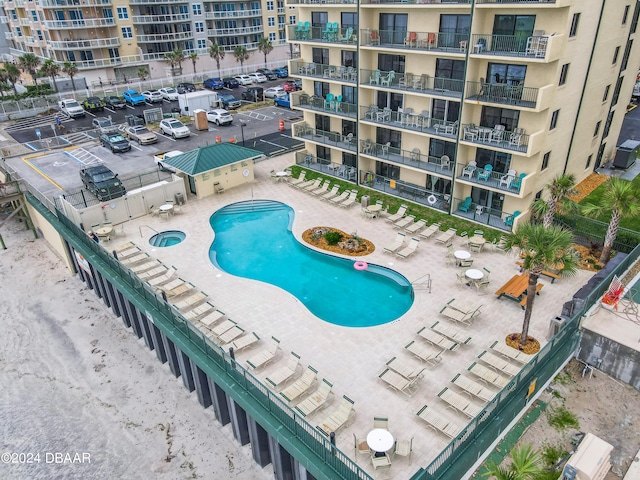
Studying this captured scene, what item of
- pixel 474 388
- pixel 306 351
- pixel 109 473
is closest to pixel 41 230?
pixel 109 473

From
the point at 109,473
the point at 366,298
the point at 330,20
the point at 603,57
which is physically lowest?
the point at 109,473

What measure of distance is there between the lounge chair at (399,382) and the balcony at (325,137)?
20237mm

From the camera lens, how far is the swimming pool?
72.4 ft

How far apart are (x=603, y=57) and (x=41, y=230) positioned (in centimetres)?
3895

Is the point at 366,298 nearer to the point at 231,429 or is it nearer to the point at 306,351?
the point at 306,351

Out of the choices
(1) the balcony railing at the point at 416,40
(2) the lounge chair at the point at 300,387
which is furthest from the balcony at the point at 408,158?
(2) the lounge chair at the point at 300,387

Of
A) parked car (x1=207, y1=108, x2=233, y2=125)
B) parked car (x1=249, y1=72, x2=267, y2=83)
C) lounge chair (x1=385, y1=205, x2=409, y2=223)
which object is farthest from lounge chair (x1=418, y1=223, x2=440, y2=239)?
parked car (x1=249, y1=72, x2=267, y2=83)

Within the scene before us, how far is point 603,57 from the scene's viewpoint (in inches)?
1088

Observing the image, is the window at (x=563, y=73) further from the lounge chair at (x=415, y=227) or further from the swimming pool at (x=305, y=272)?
the swimming pool at (x=305, y=272)

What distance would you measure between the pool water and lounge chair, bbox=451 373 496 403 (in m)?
18.5

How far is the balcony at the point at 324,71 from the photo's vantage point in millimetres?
32531

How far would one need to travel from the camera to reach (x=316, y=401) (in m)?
16.0

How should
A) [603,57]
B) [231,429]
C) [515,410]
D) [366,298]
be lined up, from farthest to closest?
[603,57] < [366,298] < [231,429] < [515,410]

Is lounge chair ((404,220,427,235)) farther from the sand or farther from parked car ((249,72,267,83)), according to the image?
parked car ((249,72,267,83))
